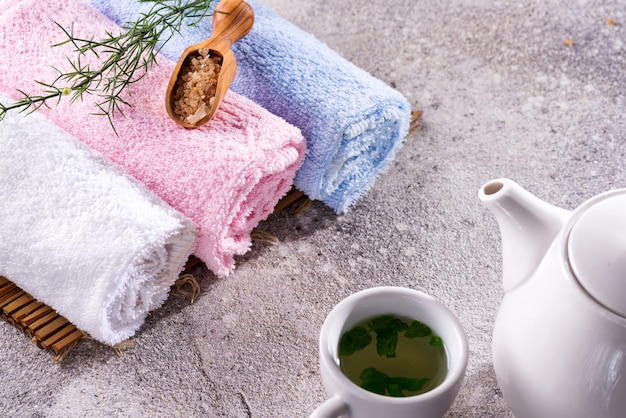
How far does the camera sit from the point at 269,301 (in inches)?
35.8

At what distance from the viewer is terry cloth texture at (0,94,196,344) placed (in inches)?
31.5

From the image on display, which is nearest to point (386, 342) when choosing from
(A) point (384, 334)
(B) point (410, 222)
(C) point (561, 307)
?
(A) point (384, 334)

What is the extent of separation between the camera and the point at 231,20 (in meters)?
0.92

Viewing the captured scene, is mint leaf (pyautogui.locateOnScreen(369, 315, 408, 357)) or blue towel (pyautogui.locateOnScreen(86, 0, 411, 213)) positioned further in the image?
blue towel (pyautogui.locateOnScreen(86, 0, 411, 213))

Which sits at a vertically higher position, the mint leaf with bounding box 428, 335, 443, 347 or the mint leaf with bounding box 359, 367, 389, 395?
the mint leaf with bounding box 428, 335, 443, 347

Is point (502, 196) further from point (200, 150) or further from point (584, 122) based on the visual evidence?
point (584, 122)

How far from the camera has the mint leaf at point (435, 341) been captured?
71cm

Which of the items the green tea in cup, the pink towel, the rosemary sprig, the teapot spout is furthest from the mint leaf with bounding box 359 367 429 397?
the rosemary sprig

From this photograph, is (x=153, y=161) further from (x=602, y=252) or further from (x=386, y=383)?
(x=602, y=252)

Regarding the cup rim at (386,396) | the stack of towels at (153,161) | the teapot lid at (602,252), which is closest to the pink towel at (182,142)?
the stack of towels at (153,161)

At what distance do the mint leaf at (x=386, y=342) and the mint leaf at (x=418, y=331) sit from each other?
0.04 ft

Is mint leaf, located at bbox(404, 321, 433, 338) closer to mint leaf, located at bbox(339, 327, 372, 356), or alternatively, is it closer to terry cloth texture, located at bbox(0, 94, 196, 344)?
mint leaf, located at bbox(339, 327, 372, 356)

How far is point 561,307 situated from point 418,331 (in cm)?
14

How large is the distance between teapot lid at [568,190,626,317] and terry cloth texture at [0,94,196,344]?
40 cm
